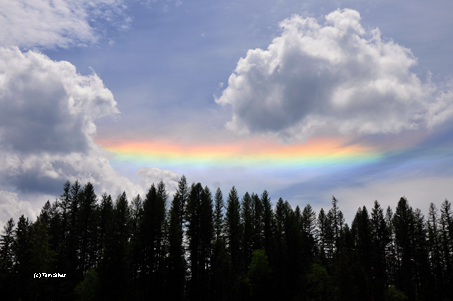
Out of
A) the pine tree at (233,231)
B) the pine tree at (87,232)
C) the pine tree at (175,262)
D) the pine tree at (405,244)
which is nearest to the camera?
the pine tree at (175,262)

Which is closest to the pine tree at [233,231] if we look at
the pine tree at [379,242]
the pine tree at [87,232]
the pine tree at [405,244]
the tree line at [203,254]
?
the tree line at [203,254]

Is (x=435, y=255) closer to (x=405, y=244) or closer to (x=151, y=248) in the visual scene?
(x=405, y=244)

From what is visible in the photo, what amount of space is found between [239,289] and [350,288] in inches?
596

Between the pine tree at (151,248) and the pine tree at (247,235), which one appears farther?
the pine tree at (247,235)

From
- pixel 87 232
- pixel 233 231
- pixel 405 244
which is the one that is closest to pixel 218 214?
pixel 233 231

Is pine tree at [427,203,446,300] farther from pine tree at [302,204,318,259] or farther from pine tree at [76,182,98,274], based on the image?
pine tree at [76,182,98,274]

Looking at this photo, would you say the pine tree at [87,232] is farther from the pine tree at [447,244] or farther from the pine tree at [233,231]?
the pine tree at [447,244]

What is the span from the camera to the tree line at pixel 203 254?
40.5 metres

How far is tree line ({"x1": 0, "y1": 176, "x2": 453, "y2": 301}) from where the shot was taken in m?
Result: 40.5

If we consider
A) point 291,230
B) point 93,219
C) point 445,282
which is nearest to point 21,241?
point 93,219

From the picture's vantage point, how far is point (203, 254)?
189 feet

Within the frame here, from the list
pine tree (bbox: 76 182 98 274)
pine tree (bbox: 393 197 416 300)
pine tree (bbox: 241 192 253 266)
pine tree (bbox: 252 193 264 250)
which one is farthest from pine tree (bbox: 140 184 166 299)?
pine tree (bbox: 393 197 416 300)

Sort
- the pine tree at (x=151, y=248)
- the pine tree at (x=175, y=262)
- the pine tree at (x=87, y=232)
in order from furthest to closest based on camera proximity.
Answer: the pine tree at (x=87, y=232) → the pine tree at (x=151, y=248) → the pine tree at (x=175, y=262)

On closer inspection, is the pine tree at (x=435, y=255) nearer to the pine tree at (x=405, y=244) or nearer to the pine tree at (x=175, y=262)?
the pine tree at (x=405, y=244)
